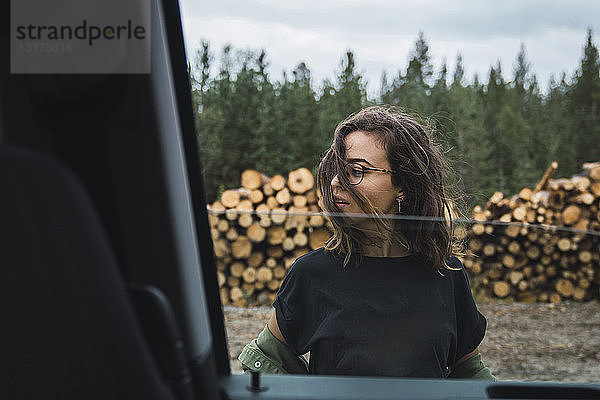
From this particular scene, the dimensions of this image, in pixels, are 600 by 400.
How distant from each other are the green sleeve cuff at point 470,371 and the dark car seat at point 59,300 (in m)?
0.52

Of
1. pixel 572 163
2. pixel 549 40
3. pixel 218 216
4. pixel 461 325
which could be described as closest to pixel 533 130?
pixel 572 163

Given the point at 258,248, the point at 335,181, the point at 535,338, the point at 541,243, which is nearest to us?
the point at 335,181

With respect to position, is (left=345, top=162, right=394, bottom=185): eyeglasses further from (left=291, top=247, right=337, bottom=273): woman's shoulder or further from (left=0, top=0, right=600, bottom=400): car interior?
(left=0, top=0, right=600, bottom=400): car interior

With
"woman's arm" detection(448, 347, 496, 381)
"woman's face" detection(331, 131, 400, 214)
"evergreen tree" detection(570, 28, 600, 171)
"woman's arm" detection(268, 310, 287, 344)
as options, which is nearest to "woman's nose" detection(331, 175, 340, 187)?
"woman's face" detection(331, 131, 400, 214)

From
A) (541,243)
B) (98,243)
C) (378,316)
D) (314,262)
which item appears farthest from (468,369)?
(541,243)

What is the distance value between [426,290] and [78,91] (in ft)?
1.94

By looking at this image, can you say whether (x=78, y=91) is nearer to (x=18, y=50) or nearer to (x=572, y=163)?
(x=18, y=50)

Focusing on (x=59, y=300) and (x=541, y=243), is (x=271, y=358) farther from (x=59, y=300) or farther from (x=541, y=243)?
(x=541, y=243)

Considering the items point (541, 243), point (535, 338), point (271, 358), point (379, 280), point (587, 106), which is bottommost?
point (535, 338)

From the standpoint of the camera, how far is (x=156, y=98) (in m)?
0.66

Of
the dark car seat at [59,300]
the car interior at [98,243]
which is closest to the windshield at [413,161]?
the car interior at [98,243]

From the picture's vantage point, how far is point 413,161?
3.50ft

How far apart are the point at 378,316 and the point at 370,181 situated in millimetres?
234

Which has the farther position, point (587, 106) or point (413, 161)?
point (587, 106)
